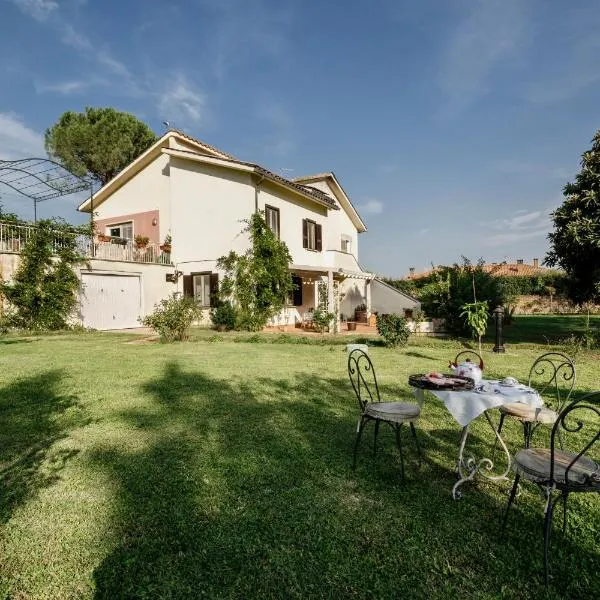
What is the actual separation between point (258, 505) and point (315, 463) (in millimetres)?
922

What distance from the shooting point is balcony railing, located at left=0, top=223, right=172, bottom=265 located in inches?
585

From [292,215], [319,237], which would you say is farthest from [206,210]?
[319,237]

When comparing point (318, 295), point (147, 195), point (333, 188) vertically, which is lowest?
point (318, 295)

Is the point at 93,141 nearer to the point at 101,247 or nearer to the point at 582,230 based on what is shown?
the point at 101,247

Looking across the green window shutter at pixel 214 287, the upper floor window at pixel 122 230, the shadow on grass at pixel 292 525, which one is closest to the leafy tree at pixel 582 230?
the shadow on grass at pixel 292 525

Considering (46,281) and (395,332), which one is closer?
(395,332)

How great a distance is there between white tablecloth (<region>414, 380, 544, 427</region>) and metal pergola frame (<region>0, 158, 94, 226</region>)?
17.3 metres

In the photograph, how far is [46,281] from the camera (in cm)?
1523

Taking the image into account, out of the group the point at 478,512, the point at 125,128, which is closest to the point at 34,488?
the point at 478,512

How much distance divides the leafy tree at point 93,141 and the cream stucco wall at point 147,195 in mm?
6892

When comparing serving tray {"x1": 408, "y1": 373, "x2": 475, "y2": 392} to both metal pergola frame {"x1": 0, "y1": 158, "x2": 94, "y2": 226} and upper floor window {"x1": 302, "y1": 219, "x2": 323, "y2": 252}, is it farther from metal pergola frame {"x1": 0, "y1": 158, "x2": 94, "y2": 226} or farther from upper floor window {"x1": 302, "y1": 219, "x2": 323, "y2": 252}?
upper floor window {"x1": 302, "y1": 219, "x2": 323, "y2": 252}

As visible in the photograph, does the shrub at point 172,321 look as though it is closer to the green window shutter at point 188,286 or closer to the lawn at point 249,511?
the green window shutter at point 188,286

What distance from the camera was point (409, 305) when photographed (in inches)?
950

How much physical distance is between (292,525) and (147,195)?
829 inches
